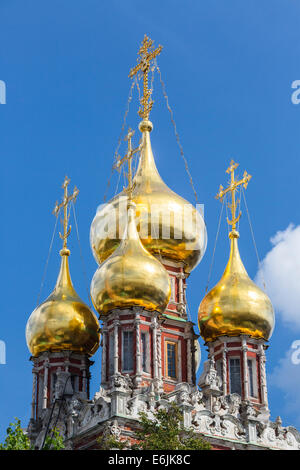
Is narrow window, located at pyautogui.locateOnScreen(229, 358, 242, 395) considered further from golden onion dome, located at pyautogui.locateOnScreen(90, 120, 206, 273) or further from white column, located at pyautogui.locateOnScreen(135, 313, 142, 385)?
golden onion dome, located at pyautogui.locateOnScreen(90, 120, 206, 273)

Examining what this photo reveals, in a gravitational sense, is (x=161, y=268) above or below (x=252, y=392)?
above

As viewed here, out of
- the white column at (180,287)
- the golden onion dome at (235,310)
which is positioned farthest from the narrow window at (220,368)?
the white column at (180,287)

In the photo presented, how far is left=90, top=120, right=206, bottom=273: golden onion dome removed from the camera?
150ft

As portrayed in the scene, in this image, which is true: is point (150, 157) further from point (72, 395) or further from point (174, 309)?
point (72, 395)

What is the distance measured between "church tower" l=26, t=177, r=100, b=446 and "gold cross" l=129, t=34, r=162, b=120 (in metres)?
8.93

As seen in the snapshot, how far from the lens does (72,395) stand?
43812mm

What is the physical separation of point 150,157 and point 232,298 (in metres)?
7.91

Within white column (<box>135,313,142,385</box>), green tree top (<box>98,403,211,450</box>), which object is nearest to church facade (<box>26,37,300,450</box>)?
white column (<box>135,313,142,385</box>)

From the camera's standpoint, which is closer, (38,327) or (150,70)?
(38,327)

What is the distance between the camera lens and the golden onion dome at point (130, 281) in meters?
42.0

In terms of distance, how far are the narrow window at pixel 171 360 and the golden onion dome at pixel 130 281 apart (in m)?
2.37
